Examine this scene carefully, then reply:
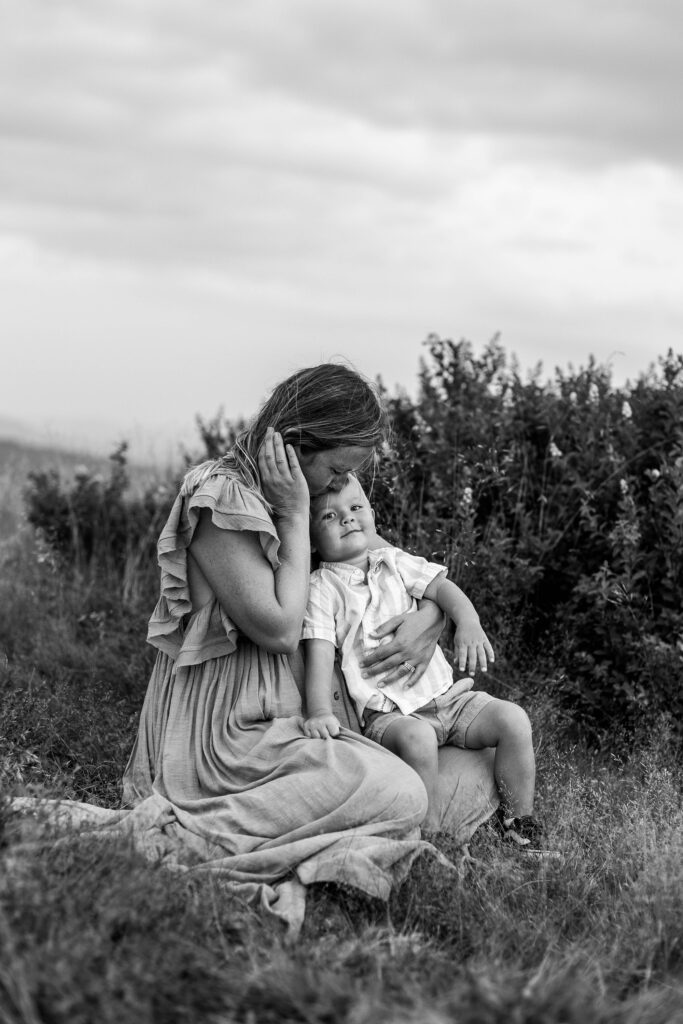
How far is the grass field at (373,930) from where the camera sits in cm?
283

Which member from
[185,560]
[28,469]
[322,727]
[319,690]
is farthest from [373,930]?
[28,469]

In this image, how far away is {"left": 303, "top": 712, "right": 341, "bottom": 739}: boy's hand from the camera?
4270 mm

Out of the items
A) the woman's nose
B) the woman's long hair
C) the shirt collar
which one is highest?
the woman's long hair

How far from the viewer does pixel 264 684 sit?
14.7 ft

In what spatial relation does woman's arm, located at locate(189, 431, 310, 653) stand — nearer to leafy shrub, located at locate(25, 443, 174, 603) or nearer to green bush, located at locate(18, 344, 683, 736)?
green bush, located at locate(18, 344, 683, 736)

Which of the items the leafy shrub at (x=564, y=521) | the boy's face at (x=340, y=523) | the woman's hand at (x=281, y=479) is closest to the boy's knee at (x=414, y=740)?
the boy's face at (x=340, y=523)

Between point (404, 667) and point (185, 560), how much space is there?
2.97 feet

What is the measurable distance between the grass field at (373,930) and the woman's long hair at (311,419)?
1.37 m

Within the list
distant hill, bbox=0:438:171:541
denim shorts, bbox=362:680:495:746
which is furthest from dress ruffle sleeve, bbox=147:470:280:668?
distant hill, bbox=0:438:171:541

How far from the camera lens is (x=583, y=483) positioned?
683cm

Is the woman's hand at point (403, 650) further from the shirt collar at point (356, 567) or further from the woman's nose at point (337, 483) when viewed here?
the woman's nose at point (337, 483)

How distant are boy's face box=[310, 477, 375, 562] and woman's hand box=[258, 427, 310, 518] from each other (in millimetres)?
224

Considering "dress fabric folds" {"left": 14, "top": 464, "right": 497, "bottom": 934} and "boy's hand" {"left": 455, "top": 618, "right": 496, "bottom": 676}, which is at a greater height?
"boy's hand" {"left": 455, "top": 618, "right": 496, "bottom": 676}

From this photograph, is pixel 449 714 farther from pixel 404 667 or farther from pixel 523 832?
pixel 523 832
